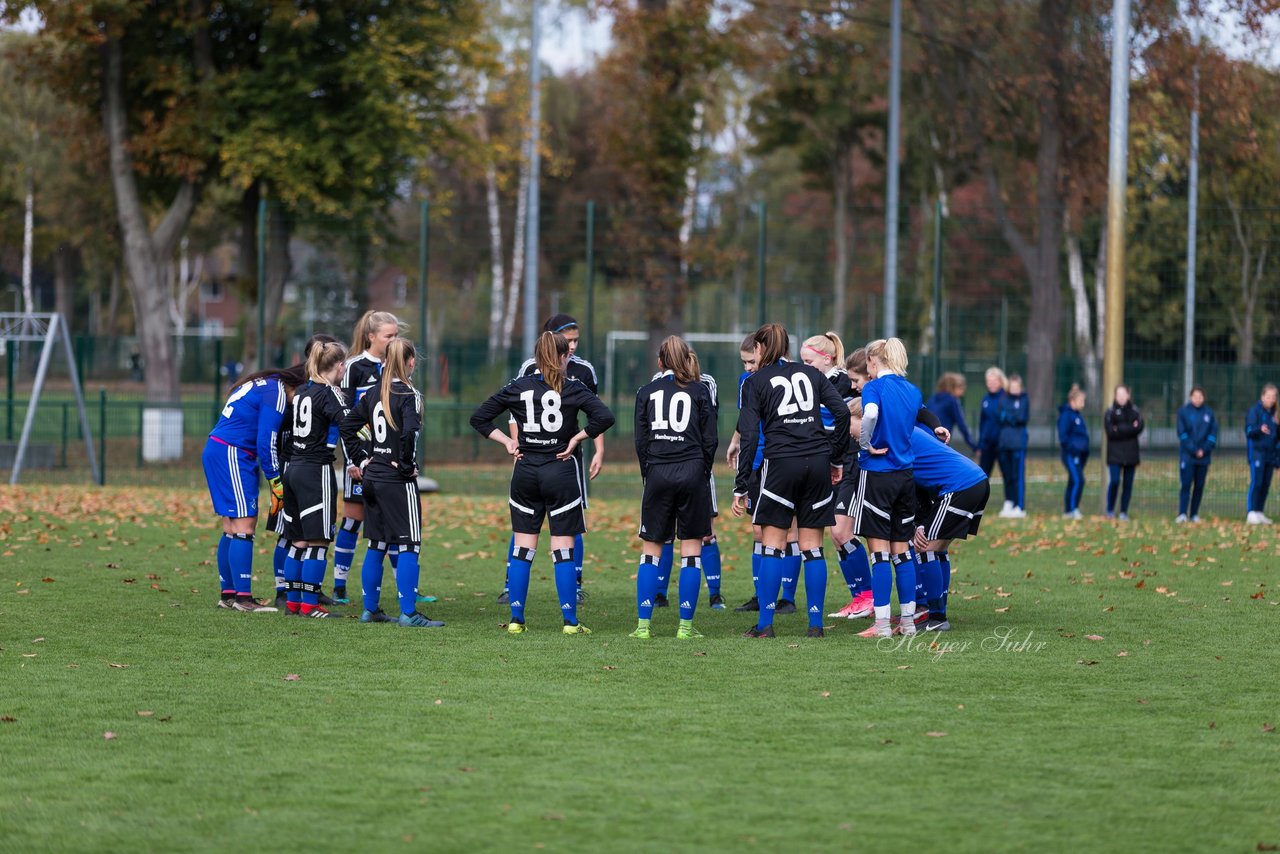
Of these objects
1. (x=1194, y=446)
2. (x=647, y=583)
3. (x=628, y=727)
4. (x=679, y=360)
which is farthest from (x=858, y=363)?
(x=1194, y=446)

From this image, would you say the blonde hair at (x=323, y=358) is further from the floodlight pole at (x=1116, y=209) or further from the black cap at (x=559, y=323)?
the floodlight pole at (x=1116, y=209)

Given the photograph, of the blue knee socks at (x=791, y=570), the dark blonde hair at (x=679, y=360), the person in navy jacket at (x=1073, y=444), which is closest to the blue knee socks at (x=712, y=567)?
the blue knee socks at (x=791, y=570)

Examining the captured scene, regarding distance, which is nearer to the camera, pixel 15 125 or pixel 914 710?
pixel 914 710

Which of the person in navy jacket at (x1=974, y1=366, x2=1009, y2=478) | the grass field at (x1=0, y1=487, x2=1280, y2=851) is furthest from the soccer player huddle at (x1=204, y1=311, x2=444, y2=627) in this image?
the person in navy jacket at (x1=974, y1=366, x2=1009, y2=478)

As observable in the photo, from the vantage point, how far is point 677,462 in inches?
353

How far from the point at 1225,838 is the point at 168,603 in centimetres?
759

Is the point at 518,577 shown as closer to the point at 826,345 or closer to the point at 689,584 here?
the point at 689,584

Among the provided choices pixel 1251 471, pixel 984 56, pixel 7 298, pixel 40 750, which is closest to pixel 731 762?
pixel 40 750

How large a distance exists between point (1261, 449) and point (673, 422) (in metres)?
11.1

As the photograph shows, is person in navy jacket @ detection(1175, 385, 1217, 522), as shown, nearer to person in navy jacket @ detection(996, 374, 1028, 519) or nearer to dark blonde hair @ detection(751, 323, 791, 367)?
person in navy jacket @ detection(996, 374, 1028, 519)

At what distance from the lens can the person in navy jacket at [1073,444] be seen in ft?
59.5

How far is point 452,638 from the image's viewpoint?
922 cm

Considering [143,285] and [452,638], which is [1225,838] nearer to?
[452,638]

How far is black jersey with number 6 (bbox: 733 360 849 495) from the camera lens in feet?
29.2
